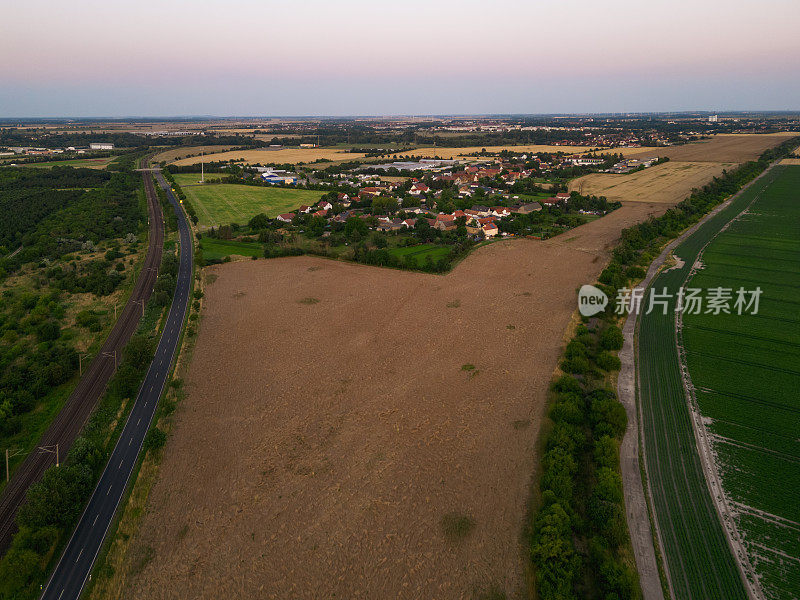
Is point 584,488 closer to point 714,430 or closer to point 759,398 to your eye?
point 714,430

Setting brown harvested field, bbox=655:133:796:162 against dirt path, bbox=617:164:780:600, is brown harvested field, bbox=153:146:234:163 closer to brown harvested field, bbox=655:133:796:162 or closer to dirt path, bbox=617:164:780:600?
dirt path, bbox=617:164:780:600

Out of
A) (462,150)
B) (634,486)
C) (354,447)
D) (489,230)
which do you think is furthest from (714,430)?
(462,150)

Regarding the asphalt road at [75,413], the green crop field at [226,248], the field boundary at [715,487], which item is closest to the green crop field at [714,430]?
the field boundary at [715,487]

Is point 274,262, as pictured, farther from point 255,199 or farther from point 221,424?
point 255,199

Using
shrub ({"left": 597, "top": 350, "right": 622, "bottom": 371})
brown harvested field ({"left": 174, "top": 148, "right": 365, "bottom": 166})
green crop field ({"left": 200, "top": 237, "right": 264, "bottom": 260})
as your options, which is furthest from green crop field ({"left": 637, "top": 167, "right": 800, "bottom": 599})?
brown harvested field ({"left": 174, "top": 148, "right": 365, "bottom": 166})

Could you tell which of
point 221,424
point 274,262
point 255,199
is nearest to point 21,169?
point 255,199

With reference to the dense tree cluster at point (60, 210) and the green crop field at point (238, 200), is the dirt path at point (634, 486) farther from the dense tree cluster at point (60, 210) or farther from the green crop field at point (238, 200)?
the dense tree cluster at point (60, 210)
